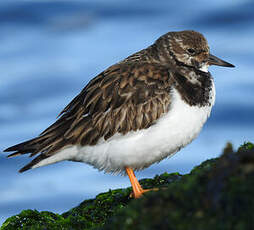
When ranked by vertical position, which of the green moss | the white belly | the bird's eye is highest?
the bird's eye

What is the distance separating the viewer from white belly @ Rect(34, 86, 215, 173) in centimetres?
590

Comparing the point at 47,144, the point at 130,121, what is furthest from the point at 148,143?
the point at 47,144

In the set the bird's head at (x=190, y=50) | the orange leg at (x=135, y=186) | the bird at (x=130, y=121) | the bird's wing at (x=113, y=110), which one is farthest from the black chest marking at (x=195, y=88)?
the orange leg at (x=135, y=186)

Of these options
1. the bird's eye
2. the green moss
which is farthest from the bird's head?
the green moss

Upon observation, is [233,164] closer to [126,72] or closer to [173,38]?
[126,72]

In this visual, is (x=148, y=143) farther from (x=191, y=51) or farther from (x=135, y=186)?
(x=191, y=51)

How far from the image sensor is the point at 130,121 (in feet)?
19.8

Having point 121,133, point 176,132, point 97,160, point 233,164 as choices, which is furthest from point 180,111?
point 233,164

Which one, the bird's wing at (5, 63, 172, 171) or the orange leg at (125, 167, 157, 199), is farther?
the bird's wing at (5, 63, 172, 171)

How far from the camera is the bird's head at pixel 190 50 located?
22.0 feet

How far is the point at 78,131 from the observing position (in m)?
6.16

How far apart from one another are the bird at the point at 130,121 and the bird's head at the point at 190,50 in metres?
0.19

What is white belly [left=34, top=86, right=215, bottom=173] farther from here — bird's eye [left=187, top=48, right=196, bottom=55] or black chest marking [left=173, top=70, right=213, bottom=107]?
bird's eye [left=187, top=48, right=196, bottom=55]

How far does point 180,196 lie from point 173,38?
4278mm
